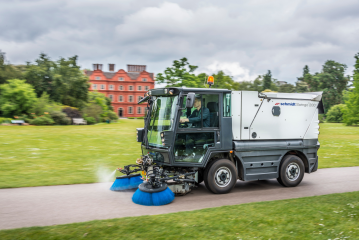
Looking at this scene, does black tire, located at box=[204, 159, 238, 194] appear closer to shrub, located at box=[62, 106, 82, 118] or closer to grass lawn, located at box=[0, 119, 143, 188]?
grass lawn, located at box=[0, 119, 143, 188]

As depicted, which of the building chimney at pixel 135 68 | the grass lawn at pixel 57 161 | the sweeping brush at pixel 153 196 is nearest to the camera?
the sweeping brush at pixel 153 196

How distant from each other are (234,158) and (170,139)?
6.21ft

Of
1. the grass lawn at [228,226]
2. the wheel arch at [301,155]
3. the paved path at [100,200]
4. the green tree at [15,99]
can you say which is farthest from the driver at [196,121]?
the green tree at [15,99]

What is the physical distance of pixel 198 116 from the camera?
22.2ft

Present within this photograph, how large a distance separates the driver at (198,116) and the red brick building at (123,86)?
67511 mm

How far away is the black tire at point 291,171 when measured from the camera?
25.6 feet

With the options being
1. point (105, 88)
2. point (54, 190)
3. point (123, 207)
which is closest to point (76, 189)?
point (54, 190)

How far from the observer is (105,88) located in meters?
74.0

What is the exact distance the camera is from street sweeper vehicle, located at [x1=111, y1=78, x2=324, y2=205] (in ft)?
21.6

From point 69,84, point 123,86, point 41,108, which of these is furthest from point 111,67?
point 41,108

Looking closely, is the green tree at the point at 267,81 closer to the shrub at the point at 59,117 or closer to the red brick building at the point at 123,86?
the red brick building at the point at 123,86

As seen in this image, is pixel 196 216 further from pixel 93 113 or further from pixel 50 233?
pixel 93 113

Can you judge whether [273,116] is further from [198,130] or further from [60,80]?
[60,80]

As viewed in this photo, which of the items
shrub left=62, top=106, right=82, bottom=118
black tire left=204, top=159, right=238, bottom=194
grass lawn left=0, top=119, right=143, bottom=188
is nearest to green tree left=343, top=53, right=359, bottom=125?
shrub left=62, top=106, right=82, bottom=118
